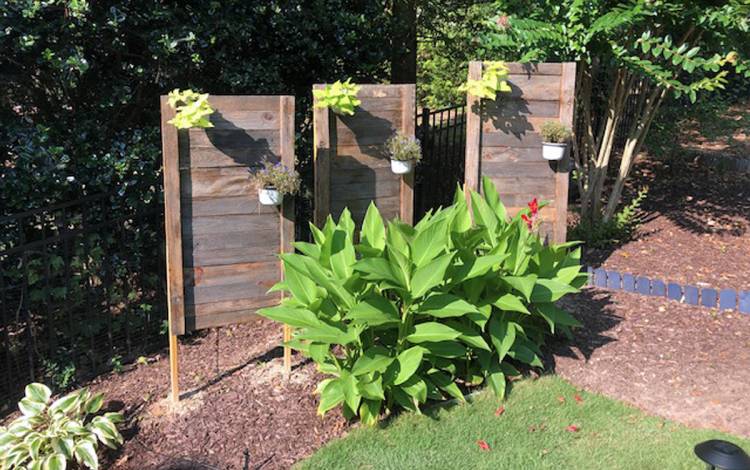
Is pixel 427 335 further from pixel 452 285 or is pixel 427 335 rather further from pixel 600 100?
pixel 600 100

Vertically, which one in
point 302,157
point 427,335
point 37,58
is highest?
point 37,58

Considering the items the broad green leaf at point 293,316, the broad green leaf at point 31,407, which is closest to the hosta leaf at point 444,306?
the broad green leaf at point 293,316

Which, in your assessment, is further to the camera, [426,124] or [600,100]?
[600,100]

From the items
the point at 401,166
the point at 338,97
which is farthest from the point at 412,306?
the point at 338,97

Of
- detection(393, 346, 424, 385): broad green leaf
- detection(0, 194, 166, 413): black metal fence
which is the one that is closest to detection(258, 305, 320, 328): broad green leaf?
detection(393, 346, 424, 385): broad green leaf

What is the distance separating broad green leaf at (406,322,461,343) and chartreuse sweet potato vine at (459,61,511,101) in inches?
75.4

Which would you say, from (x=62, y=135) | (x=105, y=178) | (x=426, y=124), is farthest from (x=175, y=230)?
(x=426, y=124)

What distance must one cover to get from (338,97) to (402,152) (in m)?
0.56

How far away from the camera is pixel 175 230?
13.2 ft

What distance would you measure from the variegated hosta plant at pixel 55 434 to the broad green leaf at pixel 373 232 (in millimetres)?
1701

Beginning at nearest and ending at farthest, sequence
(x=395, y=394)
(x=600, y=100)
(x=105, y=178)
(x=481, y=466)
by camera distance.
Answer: (x=481, y=466)
(x=395, y=394)
(x=105, y=178)
(x=600, y=100)

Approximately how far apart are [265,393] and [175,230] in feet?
3.69

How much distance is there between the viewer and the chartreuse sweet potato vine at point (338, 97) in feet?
14.3

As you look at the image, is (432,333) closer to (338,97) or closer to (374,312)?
(374,312)
